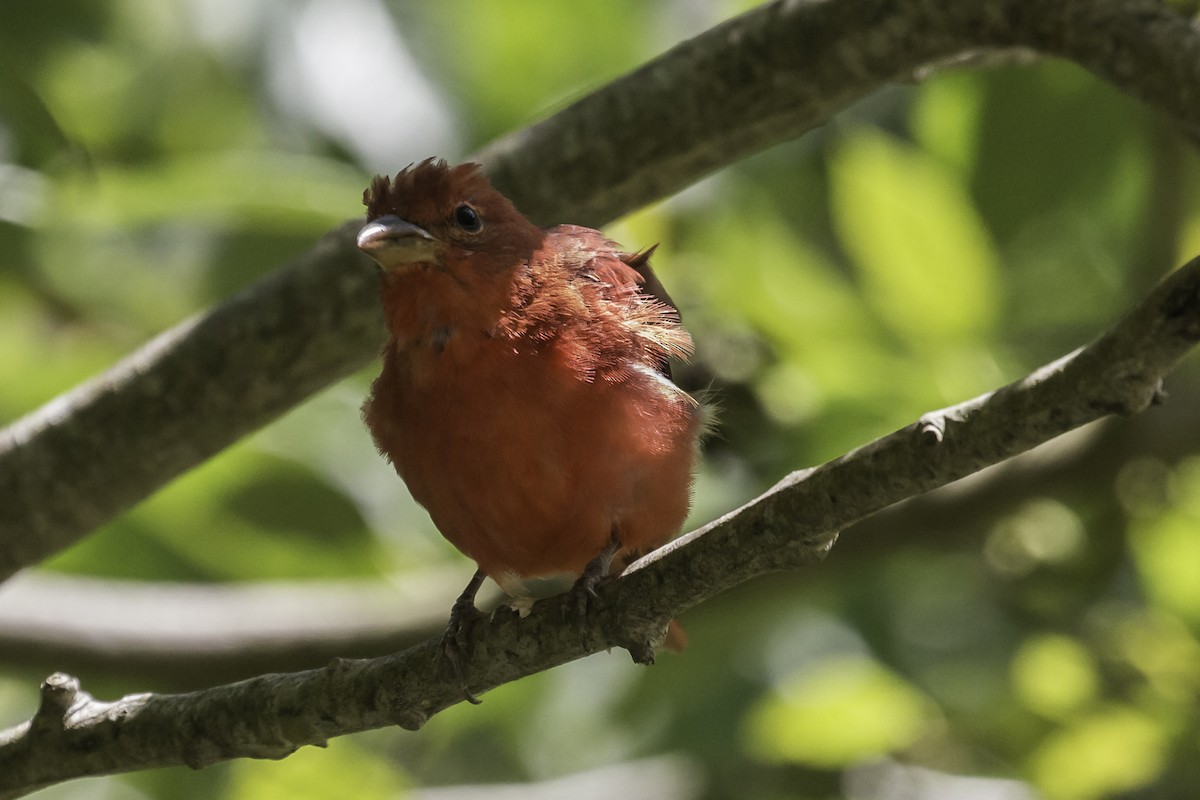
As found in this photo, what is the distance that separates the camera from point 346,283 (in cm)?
388

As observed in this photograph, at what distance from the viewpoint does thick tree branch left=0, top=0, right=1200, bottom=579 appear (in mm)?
3611

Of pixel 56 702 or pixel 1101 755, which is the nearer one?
pixel 56 702

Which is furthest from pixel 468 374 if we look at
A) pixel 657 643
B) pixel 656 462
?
pixel 657 643

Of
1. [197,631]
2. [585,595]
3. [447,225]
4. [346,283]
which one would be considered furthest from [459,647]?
[197,631]

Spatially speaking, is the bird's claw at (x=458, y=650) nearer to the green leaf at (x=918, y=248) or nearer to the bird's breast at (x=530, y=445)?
the bird's breast at (x=530, y=445)

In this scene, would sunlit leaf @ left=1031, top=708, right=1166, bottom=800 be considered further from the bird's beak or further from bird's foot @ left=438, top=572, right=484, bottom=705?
the bird's beak

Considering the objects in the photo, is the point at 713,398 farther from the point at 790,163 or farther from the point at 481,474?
the point at 790,163

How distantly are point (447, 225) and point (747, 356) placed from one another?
1416 millimetres

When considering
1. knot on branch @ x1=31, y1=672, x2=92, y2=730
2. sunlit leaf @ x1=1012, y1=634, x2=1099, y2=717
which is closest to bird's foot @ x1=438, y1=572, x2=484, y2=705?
knot on branch @ x1=31, y1=672, x2=92, y2=730

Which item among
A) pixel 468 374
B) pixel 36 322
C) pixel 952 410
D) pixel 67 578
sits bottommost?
pixel 952 410

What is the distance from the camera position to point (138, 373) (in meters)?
3.93

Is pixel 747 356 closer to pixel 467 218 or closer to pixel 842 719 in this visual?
pixel 842 719

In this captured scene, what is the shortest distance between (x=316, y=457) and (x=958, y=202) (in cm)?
247

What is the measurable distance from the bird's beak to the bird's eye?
9cm
